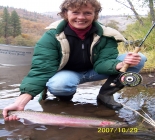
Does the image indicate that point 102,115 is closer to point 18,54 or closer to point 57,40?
point 57,40

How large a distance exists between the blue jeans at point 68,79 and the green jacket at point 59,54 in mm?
76

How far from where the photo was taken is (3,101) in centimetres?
324

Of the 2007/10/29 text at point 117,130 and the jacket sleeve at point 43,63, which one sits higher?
the jacket sleeve at point 43,63

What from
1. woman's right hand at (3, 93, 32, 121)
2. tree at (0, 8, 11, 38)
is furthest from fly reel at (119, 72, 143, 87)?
tree at (0, 8, 11, 38)

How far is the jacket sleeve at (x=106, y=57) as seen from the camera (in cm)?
279

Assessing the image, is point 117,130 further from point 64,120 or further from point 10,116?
point 10,116

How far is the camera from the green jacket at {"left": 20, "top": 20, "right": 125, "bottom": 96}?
105 inches

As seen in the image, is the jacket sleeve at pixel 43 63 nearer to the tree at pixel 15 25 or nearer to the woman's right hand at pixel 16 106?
the woman's right hand at pixel 16 106

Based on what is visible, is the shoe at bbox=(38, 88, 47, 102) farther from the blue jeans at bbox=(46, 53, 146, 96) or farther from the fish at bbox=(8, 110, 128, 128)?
the fish at bbox=(8, 110, 128, 128)

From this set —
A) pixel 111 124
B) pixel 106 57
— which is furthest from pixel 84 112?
pixel 106 57

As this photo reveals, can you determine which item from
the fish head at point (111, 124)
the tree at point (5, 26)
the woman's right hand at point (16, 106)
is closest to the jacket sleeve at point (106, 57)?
the fish head at point (111, 124)

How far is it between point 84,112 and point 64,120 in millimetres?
513

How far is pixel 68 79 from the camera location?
2.80 metres

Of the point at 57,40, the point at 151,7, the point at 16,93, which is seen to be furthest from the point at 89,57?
the point at 151,7
